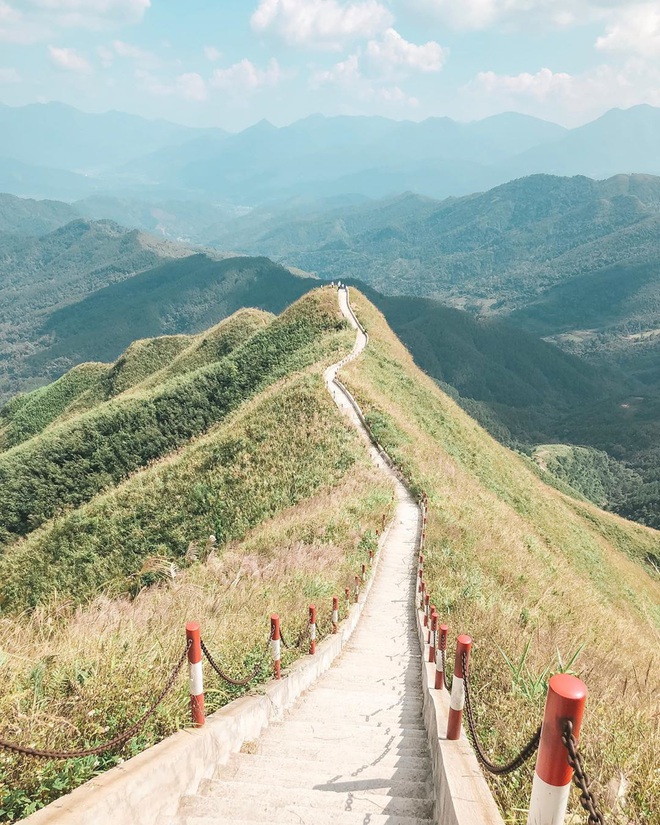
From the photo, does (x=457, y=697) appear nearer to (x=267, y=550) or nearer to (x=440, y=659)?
(x=440, y=659)

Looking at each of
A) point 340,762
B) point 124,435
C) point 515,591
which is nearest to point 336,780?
point 340,762

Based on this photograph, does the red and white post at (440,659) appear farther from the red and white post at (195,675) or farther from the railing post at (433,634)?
the red and white post at (195,675)

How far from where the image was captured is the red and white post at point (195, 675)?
16.7 feet

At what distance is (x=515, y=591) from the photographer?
14.0 m

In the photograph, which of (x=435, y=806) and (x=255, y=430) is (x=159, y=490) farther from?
(x=435, y=806)

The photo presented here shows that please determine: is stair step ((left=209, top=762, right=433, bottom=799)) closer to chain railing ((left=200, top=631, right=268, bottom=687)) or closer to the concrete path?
the concrete path

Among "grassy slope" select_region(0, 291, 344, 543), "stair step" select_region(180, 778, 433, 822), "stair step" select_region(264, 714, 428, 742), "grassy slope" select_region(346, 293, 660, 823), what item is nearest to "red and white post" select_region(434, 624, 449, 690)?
"grassy slope" select_region(346, 293, 660, 823)

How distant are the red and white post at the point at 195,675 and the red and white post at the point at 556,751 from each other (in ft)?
10.8

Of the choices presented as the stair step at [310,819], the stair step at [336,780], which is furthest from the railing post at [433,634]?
the stair step at [310,819]

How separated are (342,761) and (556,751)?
3.96 m

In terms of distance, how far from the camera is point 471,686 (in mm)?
6586

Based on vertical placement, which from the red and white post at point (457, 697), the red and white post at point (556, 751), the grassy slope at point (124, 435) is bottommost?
the grassy slope at point (124, 435)

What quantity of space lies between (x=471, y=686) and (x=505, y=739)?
1.28 meters

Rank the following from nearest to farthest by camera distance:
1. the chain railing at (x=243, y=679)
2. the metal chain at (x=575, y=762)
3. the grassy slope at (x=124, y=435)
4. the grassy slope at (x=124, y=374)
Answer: the metal chain at (x=575, y=762) < the chain railing at (x=243, y=679) < the grassy slope at (x=124, y=435) < the grassy slope at (x=124, y=374)
